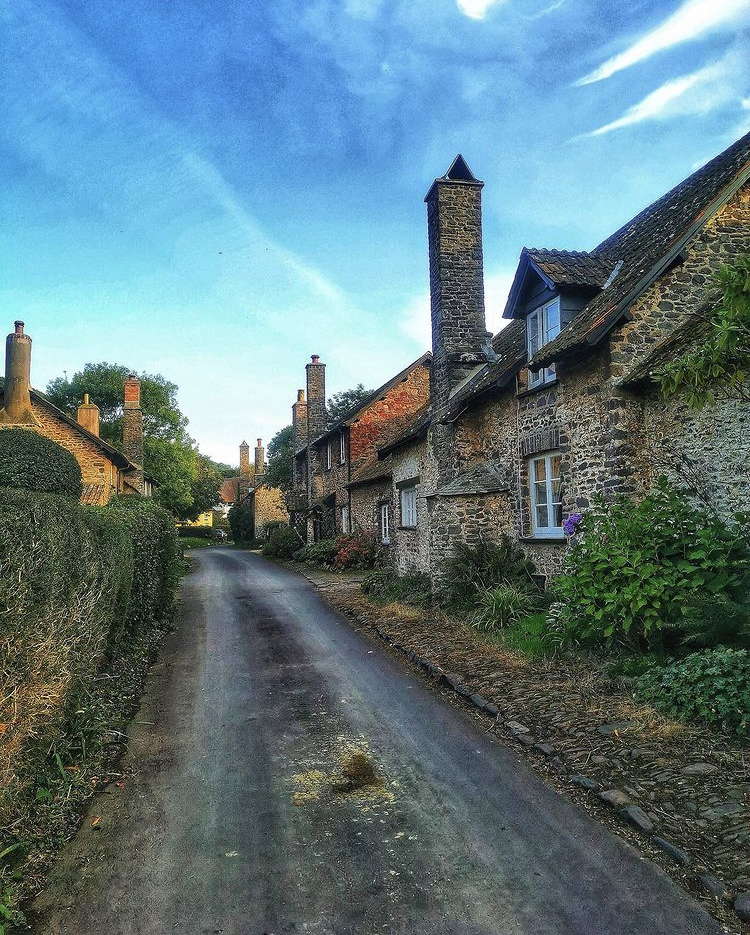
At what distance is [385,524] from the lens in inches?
886

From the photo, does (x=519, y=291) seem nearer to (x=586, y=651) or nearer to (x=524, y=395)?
(x=524, y=395)

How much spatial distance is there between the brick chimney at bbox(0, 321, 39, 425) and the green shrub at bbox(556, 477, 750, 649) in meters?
22.5

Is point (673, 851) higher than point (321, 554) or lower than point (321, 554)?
lower

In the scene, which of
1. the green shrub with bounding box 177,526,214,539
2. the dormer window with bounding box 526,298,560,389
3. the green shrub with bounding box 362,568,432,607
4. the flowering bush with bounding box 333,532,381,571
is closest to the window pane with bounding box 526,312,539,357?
the dormer window with bounding box 526,298,560,389

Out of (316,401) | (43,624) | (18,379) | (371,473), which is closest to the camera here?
(43,624)

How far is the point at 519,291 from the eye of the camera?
12070 millimetres

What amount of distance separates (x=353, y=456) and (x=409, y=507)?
33.5 ft

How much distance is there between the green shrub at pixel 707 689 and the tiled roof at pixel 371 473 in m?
15.3

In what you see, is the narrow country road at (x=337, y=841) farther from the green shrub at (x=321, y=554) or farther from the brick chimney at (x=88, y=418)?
the brick chimney at (x=88, y=418)

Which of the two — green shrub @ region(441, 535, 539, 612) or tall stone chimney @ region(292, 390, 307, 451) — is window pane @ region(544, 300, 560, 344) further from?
tall stone chimney @ region(292, 390, 307, 451)

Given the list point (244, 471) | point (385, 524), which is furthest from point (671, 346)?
point (244, 471)

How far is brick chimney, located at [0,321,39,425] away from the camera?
78.2 feet

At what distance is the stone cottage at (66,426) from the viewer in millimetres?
24016

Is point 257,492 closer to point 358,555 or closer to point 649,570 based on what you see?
point 358,555
